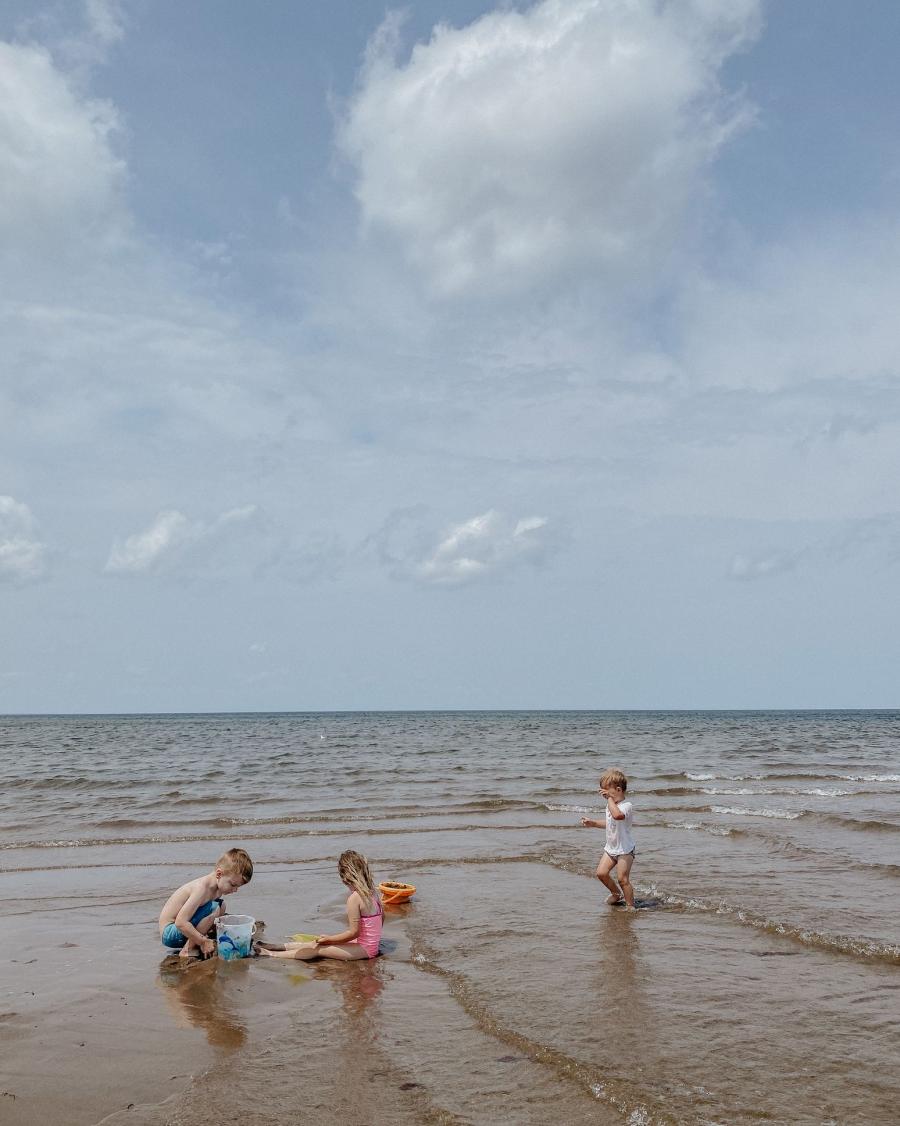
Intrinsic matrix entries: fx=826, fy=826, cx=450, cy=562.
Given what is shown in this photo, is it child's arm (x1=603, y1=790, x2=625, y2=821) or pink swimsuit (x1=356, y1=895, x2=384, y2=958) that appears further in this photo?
child's arm (x1=603, y1=790, x2=625, y2=821)

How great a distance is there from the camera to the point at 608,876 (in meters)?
10.4

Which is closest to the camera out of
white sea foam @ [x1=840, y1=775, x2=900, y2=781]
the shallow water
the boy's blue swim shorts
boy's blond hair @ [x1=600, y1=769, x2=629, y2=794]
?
the shallow water

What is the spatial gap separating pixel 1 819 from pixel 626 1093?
1979cm

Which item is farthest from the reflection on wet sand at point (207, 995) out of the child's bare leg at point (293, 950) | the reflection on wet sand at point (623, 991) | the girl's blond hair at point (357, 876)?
the reflection on wet sand at point (623, 991)

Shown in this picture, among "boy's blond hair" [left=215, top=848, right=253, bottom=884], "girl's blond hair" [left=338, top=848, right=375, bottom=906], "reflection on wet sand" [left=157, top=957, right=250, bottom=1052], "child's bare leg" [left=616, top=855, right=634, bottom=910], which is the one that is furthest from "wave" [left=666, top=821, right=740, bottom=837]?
"reflection on wet sand" [left=157, top=957, right=250, bottom=1052]

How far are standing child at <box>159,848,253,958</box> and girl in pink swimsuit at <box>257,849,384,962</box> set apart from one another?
0.72 meters

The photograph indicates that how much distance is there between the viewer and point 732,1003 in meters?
6.62

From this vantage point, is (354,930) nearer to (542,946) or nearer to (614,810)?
(542,946)

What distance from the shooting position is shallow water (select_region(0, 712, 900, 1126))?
5117 mm

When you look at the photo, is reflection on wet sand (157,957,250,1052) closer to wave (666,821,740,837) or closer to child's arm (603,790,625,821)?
child's arm (603,790,625,821)

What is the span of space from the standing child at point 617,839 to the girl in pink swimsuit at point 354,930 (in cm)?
303

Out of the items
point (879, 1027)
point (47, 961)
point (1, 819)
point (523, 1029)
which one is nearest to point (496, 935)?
point (523, 1029)

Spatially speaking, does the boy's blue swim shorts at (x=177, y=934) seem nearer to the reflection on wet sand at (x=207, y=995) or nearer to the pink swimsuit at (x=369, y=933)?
the reflection on wet sand at (x=207, y=995)

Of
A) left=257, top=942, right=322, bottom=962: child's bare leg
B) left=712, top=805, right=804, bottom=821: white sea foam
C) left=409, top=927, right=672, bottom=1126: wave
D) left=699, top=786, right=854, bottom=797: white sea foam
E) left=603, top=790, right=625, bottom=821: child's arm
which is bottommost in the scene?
left=699, top=786, right=854, bottom=797: white sea foam
